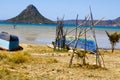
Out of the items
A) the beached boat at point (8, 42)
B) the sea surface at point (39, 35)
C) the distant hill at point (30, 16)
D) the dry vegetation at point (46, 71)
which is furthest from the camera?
the distant hill at point (30, 16)

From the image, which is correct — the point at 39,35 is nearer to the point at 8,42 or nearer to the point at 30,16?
the point at 8,42

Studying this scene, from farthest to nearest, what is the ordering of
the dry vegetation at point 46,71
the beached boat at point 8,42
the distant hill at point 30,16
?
the distant hill at point 30,16 → the beached boat at point 8,42 → the dry vegetation at point 46,71

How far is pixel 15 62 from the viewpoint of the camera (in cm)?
1612

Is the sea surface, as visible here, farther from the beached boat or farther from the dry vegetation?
the dry vegetation

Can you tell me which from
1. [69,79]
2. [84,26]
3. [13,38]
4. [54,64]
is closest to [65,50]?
[13,38]

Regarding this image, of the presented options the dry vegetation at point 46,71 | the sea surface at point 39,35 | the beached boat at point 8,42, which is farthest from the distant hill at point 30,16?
the dry vegetation at point 46,71

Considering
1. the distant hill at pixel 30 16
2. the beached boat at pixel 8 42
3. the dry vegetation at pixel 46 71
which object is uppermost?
the distant hill at pixel 30 16

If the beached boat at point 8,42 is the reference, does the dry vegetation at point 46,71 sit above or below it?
below

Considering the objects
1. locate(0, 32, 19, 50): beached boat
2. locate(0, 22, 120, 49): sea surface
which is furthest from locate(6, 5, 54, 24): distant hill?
locate(0, 32, 19, 50): beached boat

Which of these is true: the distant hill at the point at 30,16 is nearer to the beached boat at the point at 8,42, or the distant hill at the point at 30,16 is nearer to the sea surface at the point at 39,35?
the sea surface at the point at 39,35

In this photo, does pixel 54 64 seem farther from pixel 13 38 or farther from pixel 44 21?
pixel 44 21

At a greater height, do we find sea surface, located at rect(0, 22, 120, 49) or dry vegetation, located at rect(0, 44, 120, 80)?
sea surface, located at rect(0, 22, 120, 49)

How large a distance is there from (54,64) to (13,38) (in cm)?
1062

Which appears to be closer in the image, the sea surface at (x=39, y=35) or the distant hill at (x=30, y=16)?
the sea surface at (x=39, y=35)
